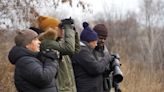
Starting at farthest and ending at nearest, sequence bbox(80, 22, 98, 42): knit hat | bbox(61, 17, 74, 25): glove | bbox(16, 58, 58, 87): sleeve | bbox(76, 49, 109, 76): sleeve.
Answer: bbox(80, 22, 98, 42): knit hat, bbox(76, 49, 109, 76): sleeve, bbox(61, 17, 74, 25): glove, bbox(16, 58, 58, 87): sleeve

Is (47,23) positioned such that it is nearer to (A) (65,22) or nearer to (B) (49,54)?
(A) (65,22)

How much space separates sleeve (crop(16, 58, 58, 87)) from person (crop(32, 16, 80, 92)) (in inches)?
19.0

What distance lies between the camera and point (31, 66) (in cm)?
464

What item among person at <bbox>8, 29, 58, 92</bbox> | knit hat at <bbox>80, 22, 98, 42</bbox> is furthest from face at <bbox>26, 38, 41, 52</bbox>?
knit hat at <bbox>80, 22, 98, 42</bbox>

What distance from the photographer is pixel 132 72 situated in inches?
507

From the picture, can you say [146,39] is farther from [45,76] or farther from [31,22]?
[45,76]

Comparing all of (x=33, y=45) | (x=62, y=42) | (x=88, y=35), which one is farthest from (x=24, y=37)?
(x=88, y=35)

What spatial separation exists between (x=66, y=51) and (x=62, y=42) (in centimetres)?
11

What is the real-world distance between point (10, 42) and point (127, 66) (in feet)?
15.7

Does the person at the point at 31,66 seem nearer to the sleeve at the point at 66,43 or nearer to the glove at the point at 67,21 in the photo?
the sleeve at the point at 66,43

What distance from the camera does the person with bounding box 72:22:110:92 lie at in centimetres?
595

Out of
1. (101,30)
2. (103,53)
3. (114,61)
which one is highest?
(101,30)

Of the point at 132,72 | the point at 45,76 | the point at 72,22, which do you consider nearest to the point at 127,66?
the point at 132,72

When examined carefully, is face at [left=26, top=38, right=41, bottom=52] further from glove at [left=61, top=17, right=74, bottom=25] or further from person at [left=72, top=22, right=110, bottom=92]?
person at [left=72, top=22, right=110, bottom=92]
